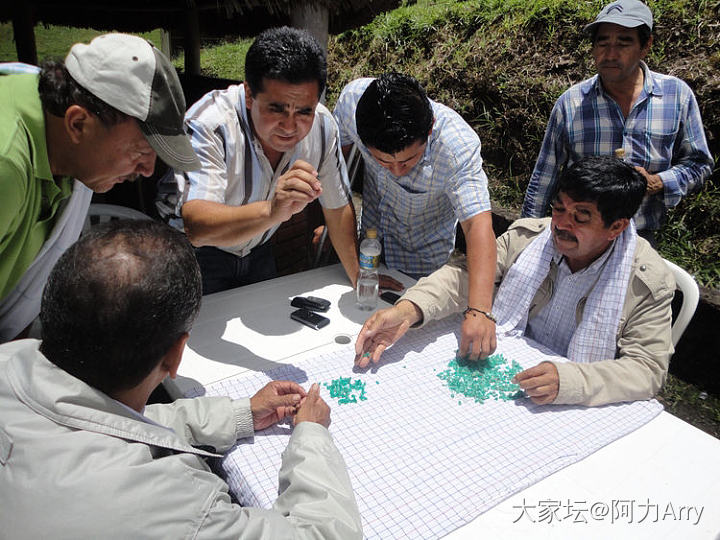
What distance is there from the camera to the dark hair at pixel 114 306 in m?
0.95

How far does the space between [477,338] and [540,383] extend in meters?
0.32

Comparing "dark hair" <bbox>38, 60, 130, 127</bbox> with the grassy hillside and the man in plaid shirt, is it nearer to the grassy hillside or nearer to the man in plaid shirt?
the man in plaid shirt

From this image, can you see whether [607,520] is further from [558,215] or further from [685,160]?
[685,160]

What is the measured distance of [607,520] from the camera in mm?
1266

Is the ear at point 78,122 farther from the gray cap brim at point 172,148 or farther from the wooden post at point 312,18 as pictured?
the wooden post at point 312,18

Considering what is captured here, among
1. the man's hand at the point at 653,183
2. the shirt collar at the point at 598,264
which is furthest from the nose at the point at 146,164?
the man's hand at the point at 653,183

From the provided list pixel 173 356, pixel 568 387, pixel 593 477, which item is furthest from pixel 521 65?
pixel 173 356

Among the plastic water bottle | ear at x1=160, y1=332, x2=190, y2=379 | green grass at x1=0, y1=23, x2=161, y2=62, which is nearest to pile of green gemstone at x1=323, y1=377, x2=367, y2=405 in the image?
the plastic water bottle

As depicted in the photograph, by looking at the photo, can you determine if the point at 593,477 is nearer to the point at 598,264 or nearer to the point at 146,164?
the point at 598,264

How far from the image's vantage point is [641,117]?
2789 mm

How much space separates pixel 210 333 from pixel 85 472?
117 centimetres

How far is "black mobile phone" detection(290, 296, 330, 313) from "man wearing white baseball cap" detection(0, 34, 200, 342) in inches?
34.4

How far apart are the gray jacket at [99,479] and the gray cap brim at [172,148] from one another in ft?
2.16

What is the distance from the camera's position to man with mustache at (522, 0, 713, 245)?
270 cm
